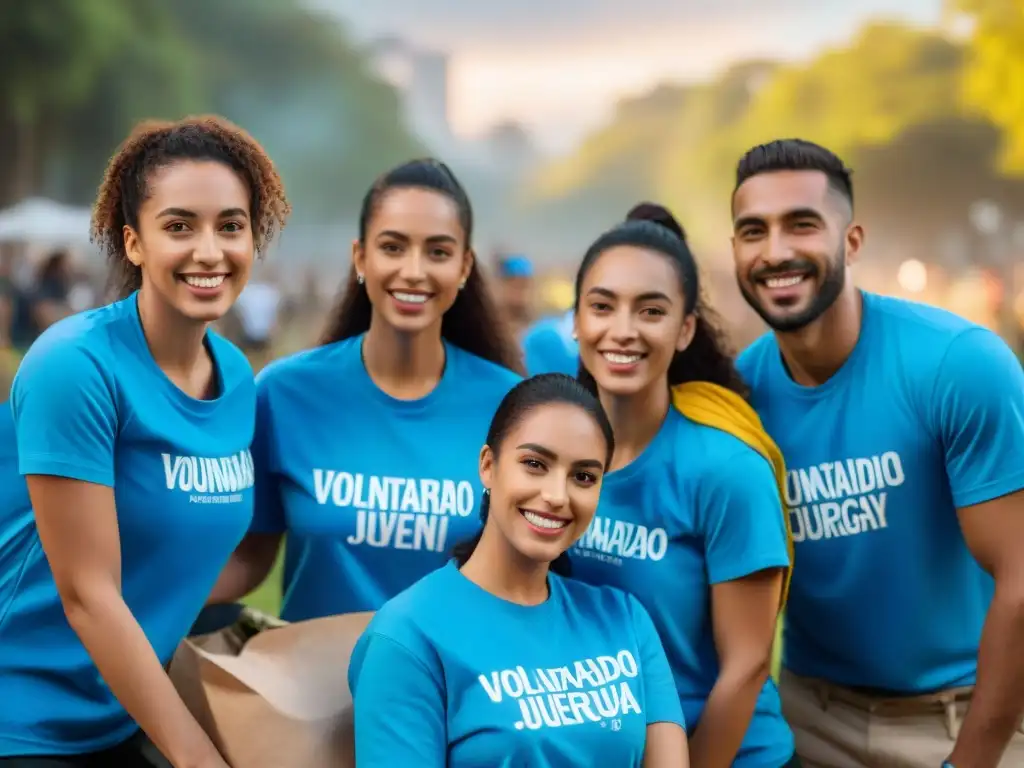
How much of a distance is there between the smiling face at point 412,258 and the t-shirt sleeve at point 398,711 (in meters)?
1.19

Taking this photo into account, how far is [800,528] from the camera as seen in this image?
12.2 feet

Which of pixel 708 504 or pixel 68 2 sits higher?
pixel 68 2

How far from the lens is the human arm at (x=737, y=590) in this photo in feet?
10.5

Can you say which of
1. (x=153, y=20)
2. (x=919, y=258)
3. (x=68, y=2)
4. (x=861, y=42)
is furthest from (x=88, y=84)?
(x=861, y=42)

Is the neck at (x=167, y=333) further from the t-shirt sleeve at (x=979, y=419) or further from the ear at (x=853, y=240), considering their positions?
the t-shirt sleeve at (x=979, y=419)

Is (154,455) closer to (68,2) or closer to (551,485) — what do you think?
(551,485)

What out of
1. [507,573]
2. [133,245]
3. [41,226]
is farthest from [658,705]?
[41,226]

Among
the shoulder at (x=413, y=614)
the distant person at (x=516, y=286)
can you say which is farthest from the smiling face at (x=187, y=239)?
the distant person at (x=516, y=286)

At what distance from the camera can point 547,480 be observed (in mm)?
2947

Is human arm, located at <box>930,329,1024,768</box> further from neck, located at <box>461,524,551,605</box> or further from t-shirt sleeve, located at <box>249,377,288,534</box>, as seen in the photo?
t-shirt sleeve, located at <box>249,377,288,534</box>

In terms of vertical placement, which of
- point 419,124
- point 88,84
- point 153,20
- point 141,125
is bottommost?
point 141,125

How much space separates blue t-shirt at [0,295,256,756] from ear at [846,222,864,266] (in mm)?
1994

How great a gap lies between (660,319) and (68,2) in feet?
101

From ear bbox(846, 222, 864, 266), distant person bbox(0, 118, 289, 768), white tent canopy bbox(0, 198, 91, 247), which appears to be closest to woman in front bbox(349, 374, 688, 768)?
distant person bbox(0, 118, 289, 768)
